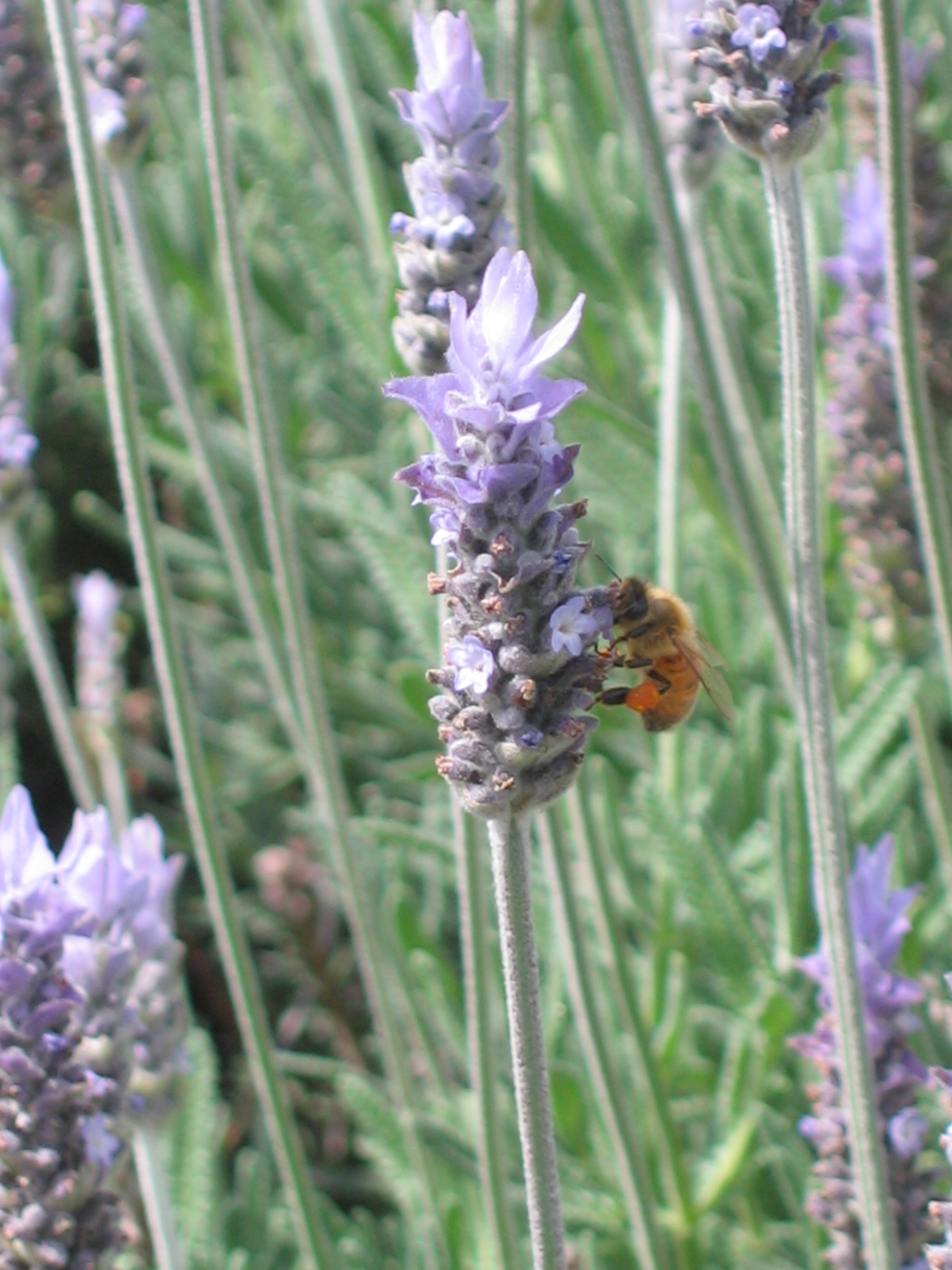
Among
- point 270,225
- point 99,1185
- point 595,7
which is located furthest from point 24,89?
point 99,1185

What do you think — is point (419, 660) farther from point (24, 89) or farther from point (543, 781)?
point (543, 781)

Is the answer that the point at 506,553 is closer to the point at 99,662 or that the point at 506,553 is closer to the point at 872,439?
the point at 872,439

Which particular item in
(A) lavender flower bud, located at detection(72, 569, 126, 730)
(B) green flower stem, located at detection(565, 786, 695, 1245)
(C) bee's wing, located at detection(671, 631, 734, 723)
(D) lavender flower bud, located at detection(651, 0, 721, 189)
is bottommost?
(B) green flower stem, located at detection(565, 786, 695, 1245)

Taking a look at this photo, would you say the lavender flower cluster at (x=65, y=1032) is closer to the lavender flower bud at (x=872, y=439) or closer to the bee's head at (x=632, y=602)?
the bee's head at (x=632, y=602)

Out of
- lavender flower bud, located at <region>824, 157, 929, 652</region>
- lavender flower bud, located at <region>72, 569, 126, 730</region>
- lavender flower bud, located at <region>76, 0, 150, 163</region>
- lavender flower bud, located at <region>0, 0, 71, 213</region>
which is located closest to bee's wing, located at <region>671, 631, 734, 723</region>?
lavender flower bud, located at <region>824, 157, 929, 652</region>

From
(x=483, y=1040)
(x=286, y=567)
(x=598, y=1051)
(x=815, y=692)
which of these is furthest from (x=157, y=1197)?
(x=815, y=692)

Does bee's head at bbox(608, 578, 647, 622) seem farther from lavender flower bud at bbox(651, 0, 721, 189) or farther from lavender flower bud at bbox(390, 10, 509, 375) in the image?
lavender flower bud at bbox(651, 0, 721, 189)
